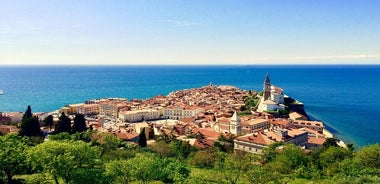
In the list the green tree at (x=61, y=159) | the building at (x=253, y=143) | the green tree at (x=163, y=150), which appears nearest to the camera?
the green tree at (x=61, y=159)

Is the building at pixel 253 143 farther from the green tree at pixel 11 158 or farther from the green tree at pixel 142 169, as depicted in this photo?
the green tree at pixel 11 158

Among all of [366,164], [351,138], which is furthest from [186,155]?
[351,138]

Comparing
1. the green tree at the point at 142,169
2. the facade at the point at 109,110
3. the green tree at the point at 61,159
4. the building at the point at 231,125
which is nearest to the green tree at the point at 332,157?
the green tree at the point at 142,169

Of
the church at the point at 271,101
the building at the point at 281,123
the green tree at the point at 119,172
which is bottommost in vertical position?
the building at the point at 281,123

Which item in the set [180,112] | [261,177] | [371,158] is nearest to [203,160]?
[261,177]

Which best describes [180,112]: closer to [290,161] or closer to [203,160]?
[203,160]

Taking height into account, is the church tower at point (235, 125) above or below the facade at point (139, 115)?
above
